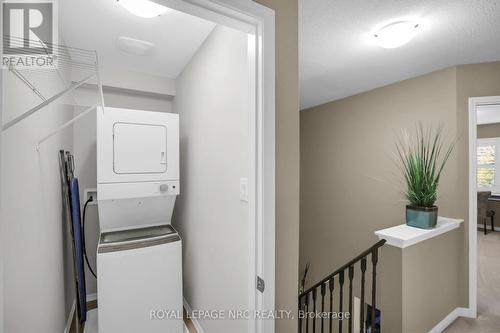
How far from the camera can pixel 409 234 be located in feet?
5.89

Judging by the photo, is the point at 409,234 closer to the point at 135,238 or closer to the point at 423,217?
the point at 423,217

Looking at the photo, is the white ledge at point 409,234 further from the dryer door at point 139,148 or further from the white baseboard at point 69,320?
the white baseboard at point 69,320

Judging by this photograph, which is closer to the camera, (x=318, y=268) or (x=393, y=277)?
(x=393, y=277)

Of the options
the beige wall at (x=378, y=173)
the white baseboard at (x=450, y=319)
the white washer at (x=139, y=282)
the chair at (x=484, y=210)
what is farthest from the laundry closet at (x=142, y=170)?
the chair at (x=484, y=210)

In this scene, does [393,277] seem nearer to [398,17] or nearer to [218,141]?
[218,141]

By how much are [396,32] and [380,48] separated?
1.19 feet

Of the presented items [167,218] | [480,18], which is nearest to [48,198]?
[167,218]

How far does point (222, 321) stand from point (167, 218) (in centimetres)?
107

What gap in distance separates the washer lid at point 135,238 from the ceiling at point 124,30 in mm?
1553

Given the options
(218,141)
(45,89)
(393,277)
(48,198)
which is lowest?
(393,277)

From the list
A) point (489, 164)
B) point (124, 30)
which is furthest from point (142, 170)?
point (489, 164)

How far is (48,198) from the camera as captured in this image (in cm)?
143

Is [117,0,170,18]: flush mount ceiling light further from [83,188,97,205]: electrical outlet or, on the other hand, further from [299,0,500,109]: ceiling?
[83,188,97,205]: electrical outlet

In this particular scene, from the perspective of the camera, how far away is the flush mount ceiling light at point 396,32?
60.2 inches
